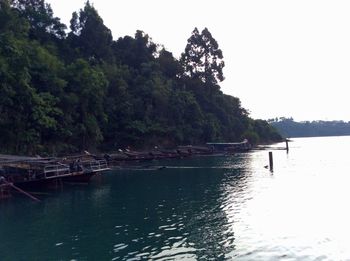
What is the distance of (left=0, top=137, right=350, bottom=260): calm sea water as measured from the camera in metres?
20.6

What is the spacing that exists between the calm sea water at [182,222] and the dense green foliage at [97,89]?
25068 millimetres

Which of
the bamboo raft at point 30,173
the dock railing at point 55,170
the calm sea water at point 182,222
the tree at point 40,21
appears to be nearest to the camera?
the calm sea water at point 182,222

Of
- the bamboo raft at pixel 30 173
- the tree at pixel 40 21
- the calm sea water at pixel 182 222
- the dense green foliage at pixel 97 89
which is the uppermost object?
the tree at pixel 40 21

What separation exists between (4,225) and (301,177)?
39.0 metres

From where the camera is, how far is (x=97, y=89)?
8144 centimetres

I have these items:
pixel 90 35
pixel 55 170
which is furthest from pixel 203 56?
pixel 55 170

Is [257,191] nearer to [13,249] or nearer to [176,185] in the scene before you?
[176,185]

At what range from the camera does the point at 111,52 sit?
109938 millimetres

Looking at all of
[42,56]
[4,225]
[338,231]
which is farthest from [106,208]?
[42,56]

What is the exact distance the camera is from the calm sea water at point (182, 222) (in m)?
20.6

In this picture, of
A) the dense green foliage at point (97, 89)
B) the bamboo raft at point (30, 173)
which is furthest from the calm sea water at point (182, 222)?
the dense green foliage at point (97, 89)

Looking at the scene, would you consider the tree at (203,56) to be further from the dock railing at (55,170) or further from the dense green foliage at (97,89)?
the dock railing at (55,170)

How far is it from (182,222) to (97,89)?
5914 cm

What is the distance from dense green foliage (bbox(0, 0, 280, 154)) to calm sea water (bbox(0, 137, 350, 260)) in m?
25.1
